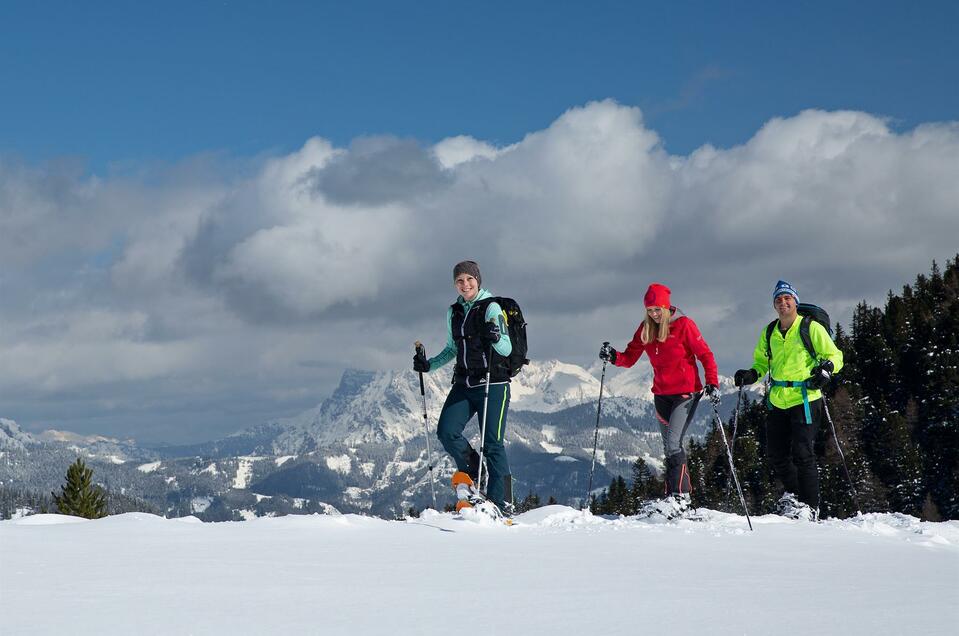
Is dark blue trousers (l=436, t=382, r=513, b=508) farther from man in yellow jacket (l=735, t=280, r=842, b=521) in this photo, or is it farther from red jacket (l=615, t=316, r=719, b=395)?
man in yellow jacket (l=735, t=280, r=842, b=521)

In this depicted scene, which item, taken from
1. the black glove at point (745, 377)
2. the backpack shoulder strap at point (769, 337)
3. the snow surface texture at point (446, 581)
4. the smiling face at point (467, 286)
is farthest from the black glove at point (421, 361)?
the backpack shoulder strap at point (769, 337)

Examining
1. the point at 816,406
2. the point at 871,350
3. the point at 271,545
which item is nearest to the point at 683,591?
the point at 271,545

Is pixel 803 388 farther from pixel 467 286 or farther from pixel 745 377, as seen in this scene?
pixel 467 286

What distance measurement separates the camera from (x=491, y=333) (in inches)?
406

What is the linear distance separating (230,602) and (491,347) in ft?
21.4

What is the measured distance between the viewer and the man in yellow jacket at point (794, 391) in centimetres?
1164

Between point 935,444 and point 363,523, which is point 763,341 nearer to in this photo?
point 363,523

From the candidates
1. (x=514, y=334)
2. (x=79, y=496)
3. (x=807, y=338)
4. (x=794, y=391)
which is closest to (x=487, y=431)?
(x=514, y=334)

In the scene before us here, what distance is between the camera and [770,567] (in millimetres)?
6297

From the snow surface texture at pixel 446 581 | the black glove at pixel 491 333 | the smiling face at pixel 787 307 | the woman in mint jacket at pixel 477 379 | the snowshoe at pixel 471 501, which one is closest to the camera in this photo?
the snow surface texture at pixel 446 581

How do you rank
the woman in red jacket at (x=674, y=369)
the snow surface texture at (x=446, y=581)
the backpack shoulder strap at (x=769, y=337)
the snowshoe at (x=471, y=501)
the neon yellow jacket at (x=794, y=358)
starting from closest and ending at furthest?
the snow surface texture at (x=446, y=581), the snowshoe at (x=471, y=501), the woman in red jacket at (x=674, y=369), the neon yellow jacket at (x=794, y=358), the backpack shoulder strap at (x=769, y=337)

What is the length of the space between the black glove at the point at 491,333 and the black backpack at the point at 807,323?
4.29 meters

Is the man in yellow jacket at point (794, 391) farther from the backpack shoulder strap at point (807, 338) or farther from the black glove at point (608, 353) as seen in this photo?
the black glove at point (608, 353)

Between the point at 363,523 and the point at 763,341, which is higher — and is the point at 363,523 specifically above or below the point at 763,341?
below
